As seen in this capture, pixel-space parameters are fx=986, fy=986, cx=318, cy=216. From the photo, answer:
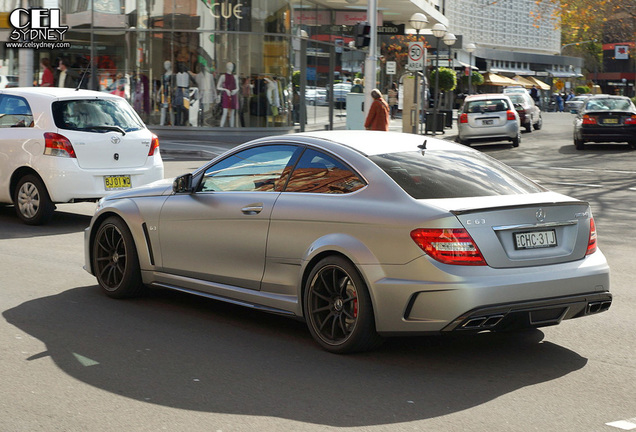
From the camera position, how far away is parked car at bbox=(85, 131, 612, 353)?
5617 mm

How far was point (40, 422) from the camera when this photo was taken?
187 inches

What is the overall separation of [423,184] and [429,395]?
1395 millimetres

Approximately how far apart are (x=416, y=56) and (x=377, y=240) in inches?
1022

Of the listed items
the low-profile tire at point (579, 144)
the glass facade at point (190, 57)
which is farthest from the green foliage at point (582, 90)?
the low-profile tire at point (579, 144)

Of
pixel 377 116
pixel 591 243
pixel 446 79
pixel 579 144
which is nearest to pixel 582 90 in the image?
pixel 446 79

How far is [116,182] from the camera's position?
12.3m

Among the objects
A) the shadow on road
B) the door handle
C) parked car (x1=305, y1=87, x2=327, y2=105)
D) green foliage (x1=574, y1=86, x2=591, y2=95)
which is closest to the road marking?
the shadow on road

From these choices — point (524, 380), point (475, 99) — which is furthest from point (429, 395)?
point (475, 99)

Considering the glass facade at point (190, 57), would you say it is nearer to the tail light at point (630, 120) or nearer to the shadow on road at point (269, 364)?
the tail light at point (630, 120)

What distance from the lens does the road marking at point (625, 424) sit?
4.71 m

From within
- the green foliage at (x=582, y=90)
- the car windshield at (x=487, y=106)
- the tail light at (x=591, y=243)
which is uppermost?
the green foliage at (x=582, y=90)

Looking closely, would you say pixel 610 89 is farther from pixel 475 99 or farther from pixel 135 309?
pixel 135 309

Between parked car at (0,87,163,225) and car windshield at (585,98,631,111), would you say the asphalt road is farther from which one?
car windshield at (585,98,631,111)

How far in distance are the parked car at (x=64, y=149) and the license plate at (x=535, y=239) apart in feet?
24.5
